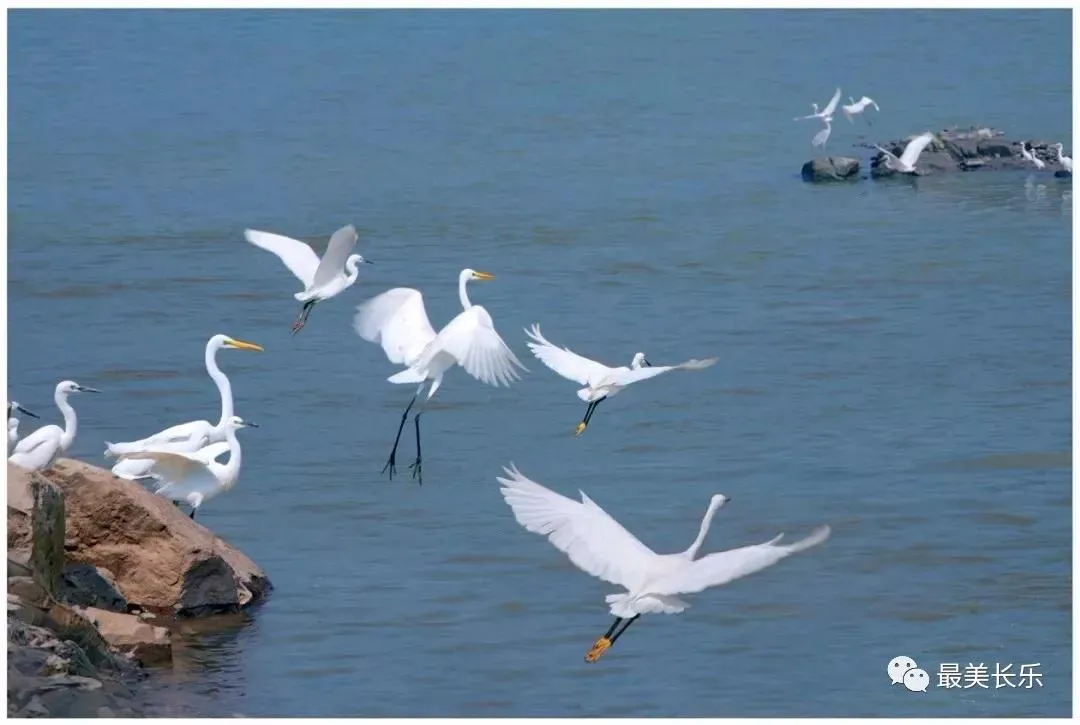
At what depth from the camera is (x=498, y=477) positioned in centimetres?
885

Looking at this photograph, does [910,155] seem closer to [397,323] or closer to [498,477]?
[397,323]

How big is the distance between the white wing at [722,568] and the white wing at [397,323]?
3.21 meters

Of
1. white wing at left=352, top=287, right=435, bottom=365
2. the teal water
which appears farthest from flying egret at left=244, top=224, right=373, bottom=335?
the teal water

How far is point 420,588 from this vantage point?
31.6ft

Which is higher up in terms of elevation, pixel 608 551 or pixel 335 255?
pixel 335 255

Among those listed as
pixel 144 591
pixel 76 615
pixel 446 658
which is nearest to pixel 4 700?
pixel 76 615

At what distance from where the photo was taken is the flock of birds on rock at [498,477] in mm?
7691

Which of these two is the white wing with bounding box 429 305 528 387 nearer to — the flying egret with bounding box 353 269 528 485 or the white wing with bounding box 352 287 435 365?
the flying egret with bounding box 353 269 528 485

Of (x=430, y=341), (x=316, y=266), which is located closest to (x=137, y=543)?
(x=430, y=341)

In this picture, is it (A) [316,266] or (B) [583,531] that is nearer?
→ (B) [583,531]

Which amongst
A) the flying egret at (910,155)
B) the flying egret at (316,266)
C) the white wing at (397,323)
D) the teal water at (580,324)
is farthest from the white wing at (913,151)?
the white wing at (397,323)

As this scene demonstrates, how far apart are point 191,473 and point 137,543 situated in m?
0.88

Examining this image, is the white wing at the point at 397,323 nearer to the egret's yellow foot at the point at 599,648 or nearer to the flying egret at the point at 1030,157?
the egret's yellow foot at the point at 599,648

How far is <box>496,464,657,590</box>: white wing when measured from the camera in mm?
7809
